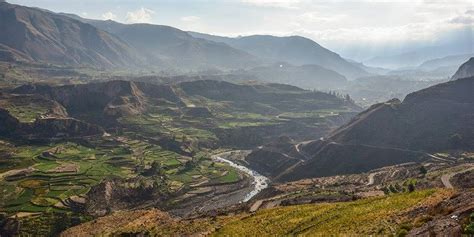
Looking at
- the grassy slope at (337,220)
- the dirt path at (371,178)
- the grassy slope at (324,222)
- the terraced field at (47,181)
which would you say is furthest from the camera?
the terraced field at (47,181)

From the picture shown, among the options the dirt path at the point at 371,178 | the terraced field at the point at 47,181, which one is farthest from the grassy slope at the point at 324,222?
the dirt path at the point at 371,178

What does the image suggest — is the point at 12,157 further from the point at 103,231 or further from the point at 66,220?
the point at 103,231

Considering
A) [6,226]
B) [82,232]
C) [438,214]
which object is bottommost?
[6,226]

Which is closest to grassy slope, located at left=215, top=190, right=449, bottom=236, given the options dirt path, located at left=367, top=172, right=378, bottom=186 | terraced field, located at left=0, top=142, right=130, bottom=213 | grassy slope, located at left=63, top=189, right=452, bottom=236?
grassy slope, located at left=63, top=189, right=452, bottom=236

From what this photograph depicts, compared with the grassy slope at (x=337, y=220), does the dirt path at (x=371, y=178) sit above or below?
below

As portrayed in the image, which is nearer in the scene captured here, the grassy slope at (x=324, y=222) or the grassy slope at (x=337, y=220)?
the grassy slope at (x=337, y=220)

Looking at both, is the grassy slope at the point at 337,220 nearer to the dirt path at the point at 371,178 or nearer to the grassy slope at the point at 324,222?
the grassy slope at the point at 324,222

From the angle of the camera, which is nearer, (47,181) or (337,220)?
(337,220)

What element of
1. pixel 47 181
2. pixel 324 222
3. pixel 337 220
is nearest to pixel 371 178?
pixel 324 222

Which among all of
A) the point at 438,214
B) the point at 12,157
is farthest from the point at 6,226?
the point at 438,214

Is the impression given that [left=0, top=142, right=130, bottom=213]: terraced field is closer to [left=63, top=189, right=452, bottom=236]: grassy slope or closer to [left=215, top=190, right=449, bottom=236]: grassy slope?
[left=63, top=189, right=452, bottom=236]: grassy slope

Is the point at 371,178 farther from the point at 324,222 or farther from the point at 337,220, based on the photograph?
the point at 337,220
